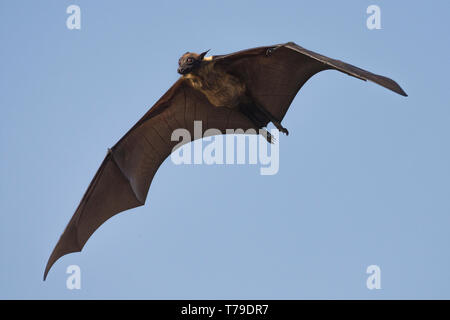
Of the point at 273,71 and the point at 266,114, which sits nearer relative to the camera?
the point at 273,71

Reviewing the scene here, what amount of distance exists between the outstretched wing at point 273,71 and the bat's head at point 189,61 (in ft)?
1.20

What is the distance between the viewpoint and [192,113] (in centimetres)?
1420

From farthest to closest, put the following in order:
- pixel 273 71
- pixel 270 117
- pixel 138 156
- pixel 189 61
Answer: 1. pixel 138 156
2. pixel 270 117
3. pixel 273 71
4. pixel 189 61

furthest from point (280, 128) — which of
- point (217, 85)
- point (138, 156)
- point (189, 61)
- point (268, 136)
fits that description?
point (138, 156)

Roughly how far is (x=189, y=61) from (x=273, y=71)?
198cm

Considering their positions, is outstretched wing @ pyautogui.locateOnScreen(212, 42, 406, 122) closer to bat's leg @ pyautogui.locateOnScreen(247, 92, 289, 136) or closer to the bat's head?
bat's leg @ pyautogui.locateOnScreen(247, 92, 289, 136)

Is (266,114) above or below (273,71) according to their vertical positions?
below

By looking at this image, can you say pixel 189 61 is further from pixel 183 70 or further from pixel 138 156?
pixel 138 156

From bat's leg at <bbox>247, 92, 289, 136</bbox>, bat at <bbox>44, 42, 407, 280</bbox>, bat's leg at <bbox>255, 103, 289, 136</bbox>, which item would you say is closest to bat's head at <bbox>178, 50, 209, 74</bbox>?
bat at <bbox>44, 42, 407, 280</bbox>

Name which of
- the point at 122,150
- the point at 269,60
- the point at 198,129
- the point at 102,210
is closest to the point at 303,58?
the point at 269,60

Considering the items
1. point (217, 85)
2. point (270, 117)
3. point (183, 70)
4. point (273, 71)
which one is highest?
point (273, 71)

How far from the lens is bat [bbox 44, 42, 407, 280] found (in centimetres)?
1294

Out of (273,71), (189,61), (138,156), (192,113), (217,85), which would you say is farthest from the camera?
(138,156)

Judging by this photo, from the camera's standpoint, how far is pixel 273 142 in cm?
1391
